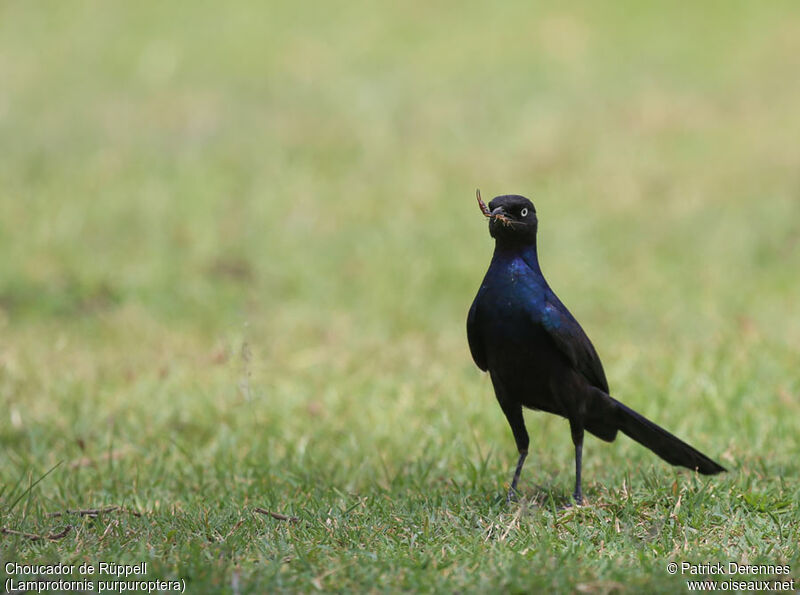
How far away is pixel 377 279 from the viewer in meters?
9.64

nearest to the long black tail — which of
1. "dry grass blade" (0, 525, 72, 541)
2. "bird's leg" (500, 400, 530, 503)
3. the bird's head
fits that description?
"bird's leg" (500, 400, 530, 503)

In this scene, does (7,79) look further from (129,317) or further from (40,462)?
(40,462)

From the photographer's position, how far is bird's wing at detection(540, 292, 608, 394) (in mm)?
4184

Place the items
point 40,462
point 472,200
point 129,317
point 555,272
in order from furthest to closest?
1. point 472,200
2. point 555,272
3. point 129,317
4. point 40,462

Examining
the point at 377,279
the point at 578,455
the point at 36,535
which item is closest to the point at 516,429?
the point at 578,455

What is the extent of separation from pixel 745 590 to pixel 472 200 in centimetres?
839

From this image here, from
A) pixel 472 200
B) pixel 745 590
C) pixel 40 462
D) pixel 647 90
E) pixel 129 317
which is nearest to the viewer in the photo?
pixel 745 590

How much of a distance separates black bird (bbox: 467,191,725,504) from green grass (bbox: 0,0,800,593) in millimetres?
368

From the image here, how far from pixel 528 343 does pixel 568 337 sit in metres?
0.17

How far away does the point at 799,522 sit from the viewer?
4117 mm

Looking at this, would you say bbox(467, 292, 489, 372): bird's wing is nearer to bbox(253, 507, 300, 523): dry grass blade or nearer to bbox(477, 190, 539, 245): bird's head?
bbox(477, 190, 539, 245): bird's head

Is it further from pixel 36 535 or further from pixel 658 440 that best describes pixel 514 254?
pixel 36 535

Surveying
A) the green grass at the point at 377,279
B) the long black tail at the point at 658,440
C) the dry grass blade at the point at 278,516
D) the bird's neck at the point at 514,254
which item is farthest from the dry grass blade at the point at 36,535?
the long black tail at the point at 658,440

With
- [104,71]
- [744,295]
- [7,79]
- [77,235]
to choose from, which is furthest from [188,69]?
[744,295]
